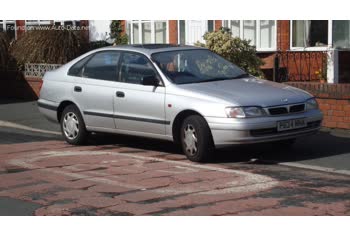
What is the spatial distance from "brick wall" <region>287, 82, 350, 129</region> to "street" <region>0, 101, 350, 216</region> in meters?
0.22

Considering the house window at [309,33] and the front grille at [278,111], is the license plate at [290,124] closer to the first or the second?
the front grille at [278,111]

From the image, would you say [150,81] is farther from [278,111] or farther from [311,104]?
[311,104]

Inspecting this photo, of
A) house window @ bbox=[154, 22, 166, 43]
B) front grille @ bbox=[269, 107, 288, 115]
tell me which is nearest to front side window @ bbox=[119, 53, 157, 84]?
front grille @ bbox=[269, 107, 288, 115]

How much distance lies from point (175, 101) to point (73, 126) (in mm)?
2336

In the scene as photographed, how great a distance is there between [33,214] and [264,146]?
4.55 m

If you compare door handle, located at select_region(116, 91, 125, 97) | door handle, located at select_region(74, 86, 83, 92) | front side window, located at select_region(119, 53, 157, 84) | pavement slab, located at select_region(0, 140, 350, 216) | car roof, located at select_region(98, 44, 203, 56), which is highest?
car roof, located at select_region(98, 44, 203, 56)

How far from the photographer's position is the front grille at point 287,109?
8703mm

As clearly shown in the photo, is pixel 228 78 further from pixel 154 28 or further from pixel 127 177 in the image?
pixel 154 28

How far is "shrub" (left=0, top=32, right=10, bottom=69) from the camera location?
1942 cm

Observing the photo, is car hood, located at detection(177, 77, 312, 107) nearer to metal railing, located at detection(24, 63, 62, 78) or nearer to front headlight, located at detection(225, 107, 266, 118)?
front headlight, located at detection(225, 107, 266, 118)

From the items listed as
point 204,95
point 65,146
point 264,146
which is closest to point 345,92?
point 264,146

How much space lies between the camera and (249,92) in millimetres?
8969

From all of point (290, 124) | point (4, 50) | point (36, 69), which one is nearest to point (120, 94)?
point (290, 124)

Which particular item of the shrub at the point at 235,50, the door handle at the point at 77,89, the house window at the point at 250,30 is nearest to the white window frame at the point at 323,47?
the house window at the point at 250,30
